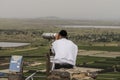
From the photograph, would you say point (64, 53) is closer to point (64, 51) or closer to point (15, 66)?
point (64, 51)

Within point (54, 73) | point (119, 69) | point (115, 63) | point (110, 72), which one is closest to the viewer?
point (54, 73)

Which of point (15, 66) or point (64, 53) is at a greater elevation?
point (64, 53)

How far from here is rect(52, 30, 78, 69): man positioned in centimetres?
729

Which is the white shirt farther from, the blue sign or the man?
the blue sign

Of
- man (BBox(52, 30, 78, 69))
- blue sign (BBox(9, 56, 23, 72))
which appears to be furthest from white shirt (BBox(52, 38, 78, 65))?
blue sign (BBox(9, 56, 23, 72))

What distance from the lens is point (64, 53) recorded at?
735 cm

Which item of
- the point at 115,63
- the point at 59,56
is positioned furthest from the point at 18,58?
the point at 115,63

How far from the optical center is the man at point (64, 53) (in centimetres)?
729

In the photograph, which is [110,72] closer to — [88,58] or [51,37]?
[88,58]

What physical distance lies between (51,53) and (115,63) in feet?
152

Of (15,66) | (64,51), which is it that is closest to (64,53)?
(64,51)

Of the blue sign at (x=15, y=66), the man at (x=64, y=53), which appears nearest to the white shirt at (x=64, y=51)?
the man at (x=64, y=53)

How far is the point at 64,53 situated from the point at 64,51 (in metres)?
0.04

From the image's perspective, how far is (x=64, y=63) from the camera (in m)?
7.29
